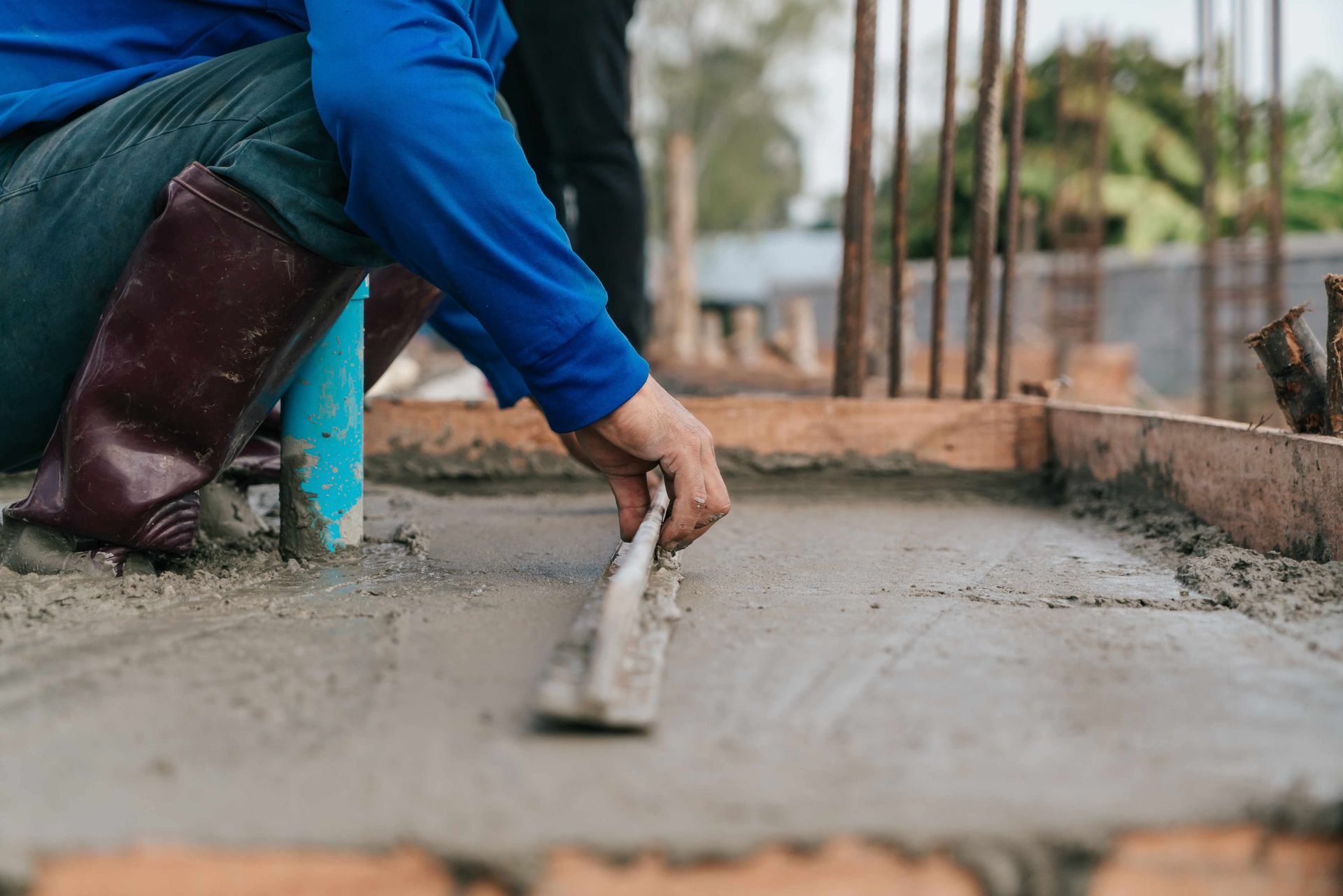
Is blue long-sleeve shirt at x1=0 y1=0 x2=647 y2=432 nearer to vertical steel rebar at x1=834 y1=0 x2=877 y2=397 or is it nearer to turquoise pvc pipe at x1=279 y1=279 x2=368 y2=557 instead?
turquoise pvc pipe at x1=279 y1=279 x2=368 y2=557

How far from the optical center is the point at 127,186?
1.32 metres

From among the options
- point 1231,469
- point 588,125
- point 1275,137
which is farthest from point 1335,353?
point 1275,137

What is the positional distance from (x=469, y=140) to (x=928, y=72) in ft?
85.9

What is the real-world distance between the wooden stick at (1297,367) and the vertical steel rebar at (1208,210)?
7.59m

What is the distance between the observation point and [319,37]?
1214 millimetres

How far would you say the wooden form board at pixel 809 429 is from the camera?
2.47 m

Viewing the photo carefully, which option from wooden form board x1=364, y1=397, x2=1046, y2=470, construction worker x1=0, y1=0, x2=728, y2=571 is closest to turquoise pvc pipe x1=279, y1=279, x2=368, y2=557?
construction worker x1=0, y1=0, x2=728, y2=571

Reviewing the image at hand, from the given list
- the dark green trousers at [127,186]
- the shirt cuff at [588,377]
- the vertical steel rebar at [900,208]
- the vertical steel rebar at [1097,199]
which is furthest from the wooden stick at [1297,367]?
the vertical steel rebar at [1097,199]

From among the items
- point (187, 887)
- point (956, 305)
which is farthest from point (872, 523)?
point (956, 305)

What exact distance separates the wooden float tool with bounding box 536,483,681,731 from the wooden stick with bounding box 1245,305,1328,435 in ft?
3.34

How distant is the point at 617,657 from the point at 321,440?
84cm

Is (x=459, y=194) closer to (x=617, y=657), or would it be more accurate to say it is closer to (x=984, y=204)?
(x=617, y=657)

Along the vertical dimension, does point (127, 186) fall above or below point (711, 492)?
above

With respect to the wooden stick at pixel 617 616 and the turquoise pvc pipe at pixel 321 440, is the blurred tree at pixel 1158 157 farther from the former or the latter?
the wooden stick at pixel 617 616
